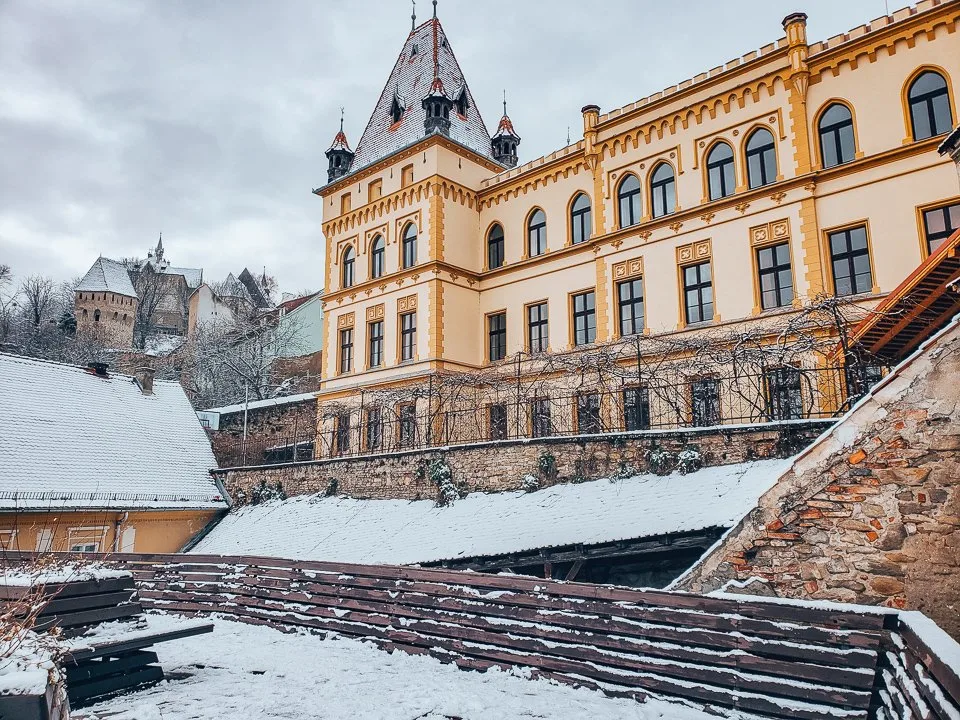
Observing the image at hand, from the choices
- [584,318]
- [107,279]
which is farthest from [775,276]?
[107,279]

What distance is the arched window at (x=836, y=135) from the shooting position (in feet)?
65.8

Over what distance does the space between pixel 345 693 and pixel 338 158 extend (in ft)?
96.0

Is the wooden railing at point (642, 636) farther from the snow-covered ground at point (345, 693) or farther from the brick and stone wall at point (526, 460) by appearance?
the brick and stone wall at point (526, 460)

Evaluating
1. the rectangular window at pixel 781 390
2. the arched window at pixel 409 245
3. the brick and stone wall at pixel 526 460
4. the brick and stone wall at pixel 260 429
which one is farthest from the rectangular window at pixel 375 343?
the rectangular window at pixel 781 390

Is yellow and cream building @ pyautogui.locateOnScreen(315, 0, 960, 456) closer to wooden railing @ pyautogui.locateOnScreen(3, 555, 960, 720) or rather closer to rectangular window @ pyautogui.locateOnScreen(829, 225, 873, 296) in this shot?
rectangular window @ pyautogui.locateOnScreen(829, 225, 873, 296)

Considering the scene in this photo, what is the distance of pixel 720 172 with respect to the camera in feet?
73.6

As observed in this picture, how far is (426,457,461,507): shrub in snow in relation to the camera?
16406mm

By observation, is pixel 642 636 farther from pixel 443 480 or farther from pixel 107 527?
pixel 107 527

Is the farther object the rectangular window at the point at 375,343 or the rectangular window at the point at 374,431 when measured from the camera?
the rectangular window at the point at 375,343

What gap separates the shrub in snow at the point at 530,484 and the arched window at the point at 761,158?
12545mm

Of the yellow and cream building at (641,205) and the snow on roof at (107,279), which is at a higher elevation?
the snow on roof at (107,279)

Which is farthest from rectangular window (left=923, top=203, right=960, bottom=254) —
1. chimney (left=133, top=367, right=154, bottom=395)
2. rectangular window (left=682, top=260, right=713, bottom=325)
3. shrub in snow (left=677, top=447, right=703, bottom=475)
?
chimney (left=133, top=367, right=154, bottom=395)

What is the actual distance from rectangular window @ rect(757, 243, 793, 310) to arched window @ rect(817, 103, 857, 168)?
2.83 meters

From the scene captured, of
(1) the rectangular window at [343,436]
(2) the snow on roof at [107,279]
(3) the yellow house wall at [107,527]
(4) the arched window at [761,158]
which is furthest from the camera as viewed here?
(2) the snow on roof at [107,279]
